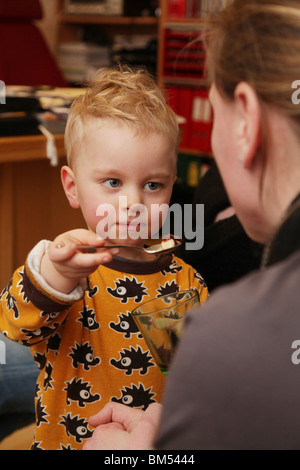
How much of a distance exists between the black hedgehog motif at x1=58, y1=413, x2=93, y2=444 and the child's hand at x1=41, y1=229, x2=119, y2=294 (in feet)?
0.83

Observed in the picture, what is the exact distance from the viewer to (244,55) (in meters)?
0.65

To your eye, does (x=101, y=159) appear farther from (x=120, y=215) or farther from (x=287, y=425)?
(x=287, y=425)

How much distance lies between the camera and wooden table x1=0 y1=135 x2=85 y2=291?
2227mm

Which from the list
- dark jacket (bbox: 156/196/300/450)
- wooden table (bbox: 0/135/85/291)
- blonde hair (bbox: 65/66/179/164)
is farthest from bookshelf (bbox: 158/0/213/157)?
dark jacket (bbox: 156/196/300/450)

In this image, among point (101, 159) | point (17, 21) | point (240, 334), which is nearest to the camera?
point (240, 334)

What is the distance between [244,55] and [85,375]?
0.57 meters

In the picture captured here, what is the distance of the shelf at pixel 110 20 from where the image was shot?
4.32m

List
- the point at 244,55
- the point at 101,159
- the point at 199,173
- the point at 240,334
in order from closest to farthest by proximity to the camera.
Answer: the point at 240,334 < the point at 244,55 < the point at 101,159 < the point at 199,173

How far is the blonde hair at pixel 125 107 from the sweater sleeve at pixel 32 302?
235mm

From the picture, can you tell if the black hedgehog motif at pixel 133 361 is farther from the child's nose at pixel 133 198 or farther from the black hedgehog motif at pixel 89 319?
the child's nose at pixel 133 198

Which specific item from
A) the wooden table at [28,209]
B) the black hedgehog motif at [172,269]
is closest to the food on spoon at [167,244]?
the black hedgehog motif at [172,269]

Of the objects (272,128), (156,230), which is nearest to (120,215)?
(156,230)

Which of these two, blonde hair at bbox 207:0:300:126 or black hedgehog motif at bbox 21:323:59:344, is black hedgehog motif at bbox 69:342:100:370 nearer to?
black hedgehog motif at bbox 21:323:59:344

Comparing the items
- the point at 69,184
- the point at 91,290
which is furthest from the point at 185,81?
the point at 91,290
